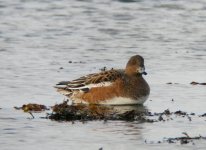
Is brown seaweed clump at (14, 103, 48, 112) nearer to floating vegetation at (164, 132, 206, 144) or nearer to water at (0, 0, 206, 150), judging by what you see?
water at (0, 0, 206, 150)

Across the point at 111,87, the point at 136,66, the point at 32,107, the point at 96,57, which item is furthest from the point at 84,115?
the point at 96,57

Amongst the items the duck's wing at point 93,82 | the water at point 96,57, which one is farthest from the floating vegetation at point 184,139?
the duck's wing at point 93,82

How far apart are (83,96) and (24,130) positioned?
10.4 ft

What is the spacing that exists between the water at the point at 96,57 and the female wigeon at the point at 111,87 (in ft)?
0.90

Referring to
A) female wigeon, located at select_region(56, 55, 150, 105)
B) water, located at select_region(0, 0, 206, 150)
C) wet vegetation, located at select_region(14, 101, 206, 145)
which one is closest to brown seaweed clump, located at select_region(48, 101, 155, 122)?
wet vegetation, located at select_region(14, 101, 206, 145)

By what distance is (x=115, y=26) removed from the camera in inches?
933

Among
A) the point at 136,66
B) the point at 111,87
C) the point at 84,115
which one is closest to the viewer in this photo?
the point at 84,115

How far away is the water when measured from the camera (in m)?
12.3

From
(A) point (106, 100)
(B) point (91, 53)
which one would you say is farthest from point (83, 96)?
(B) point (91, 53)

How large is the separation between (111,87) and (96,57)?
13.2ft

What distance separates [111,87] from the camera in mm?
15547

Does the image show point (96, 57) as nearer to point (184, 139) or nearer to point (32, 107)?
point (32, 107)

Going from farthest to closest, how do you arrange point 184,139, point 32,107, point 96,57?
point 96,57, point 32,107, point 184,139

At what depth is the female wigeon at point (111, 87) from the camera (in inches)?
605
